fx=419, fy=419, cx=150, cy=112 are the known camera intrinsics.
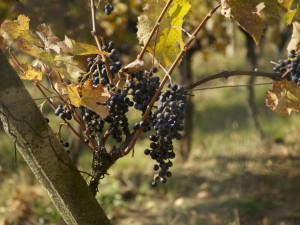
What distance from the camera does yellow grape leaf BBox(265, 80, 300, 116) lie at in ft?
4.79

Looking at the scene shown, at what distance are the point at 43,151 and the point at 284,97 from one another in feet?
2.75

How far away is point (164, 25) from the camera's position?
1.42 metres

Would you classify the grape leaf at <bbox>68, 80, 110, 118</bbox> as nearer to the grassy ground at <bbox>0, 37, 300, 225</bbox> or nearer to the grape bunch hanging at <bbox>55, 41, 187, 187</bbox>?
the grape bunch hanging at <bbox>55, 41, 187, 187</bbox>

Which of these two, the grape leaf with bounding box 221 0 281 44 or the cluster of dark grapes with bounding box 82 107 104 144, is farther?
the cluster of dark grapes with bounding box 82 107 104 144

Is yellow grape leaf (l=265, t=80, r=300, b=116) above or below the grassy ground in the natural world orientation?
below

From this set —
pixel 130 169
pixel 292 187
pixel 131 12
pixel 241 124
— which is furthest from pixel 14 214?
pixel 241 124

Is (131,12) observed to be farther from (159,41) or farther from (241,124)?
(241,124)

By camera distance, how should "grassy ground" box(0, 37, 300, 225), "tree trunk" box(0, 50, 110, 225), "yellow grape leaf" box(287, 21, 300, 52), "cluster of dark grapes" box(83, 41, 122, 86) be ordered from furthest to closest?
"grassy ground" box(0, 37, 300, 225) → "yellow grape leaf" box(287, 21, 300, 52) → "cluster of dark grapes" box(83, 41, 122, 86) → "tree trunk" box(0, 50, 110, 225)

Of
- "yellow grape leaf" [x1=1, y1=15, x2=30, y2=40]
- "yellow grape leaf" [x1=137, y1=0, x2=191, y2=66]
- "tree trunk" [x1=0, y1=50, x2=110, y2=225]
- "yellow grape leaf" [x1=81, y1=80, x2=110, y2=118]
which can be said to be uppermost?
"yellow grape leaf" [x1=137, y1=0, x2=191, y2=66]

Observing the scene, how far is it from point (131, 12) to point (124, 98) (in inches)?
74.9

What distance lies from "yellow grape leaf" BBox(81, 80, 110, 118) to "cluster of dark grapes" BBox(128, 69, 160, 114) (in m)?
0.10


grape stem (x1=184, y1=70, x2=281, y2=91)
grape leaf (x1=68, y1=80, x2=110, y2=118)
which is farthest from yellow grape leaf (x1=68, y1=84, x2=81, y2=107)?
grape stem (x1=184, y1=70, x2=281, y2=91)

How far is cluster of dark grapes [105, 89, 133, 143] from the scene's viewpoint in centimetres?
132

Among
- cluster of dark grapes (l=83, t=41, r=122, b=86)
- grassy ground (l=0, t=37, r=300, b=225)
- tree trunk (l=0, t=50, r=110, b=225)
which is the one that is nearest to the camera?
tree trunk (l=0, t=50, r=110, b=225)
